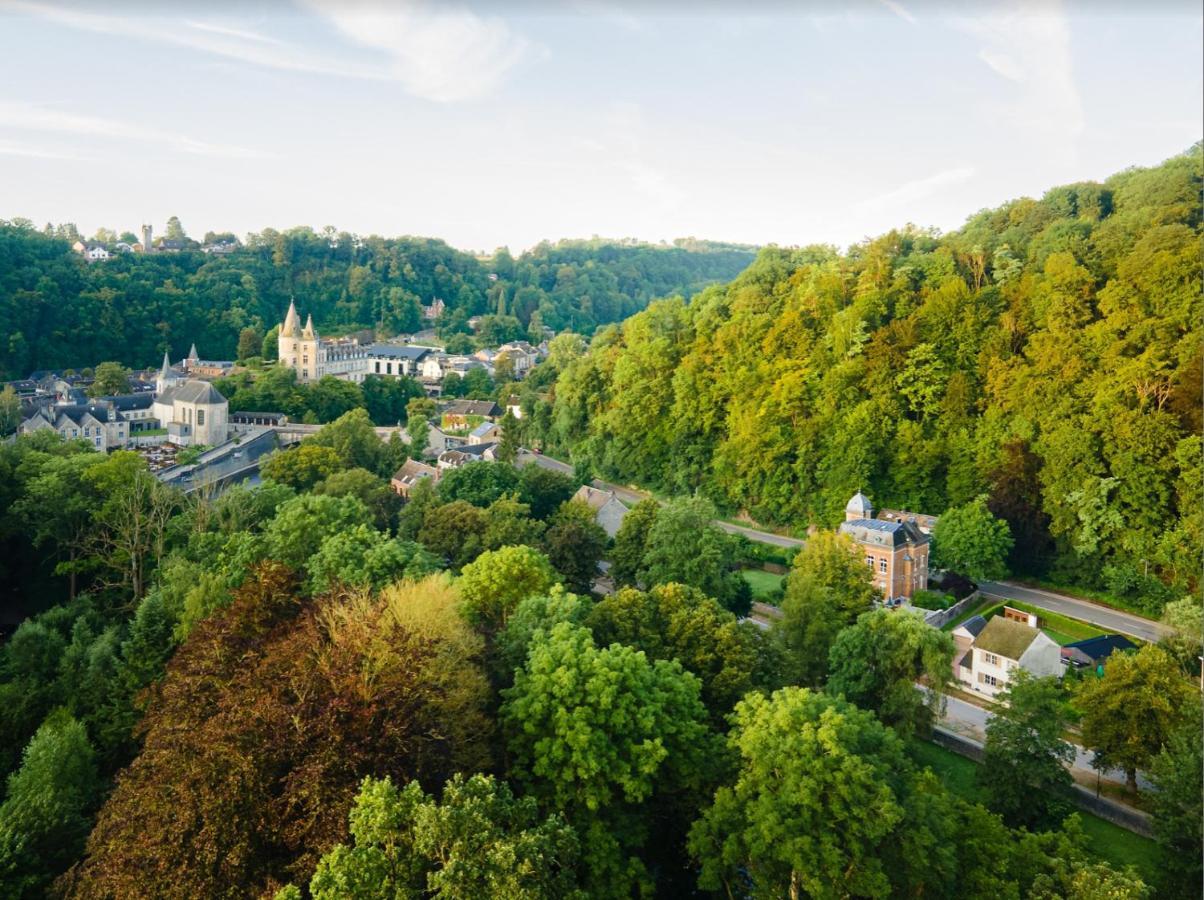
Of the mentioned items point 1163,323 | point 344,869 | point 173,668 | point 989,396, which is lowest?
point 173,668

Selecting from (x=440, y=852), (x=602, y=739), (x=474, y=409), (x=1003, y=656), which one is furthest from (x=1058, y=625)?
(x=474, y=409)

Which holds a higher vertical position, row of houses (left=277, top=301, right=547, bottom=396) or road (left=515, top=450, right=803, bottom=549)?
row of houses (left=277, top=301, right=547, bottom=396)

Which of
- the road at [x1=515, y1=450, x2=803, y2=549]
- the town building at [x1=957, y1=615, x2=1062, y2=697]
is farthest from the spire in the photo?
the town building at [x1=957, y1=615, x2=1062, y2=697]

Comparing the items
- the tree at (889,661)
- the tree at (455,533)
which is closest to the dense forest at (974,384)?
the tree at (889,661)

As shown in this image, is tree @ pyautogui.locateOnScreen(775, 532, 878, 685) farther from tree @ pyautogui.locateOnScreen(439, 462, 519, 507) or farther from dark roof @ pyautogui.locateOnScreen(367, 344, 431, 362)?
dark roof @ pyautogui.locateOnScreen(367, 344, 431, 362)

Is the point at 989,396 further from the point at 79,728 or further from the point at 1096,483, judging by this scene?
the point at 79,728

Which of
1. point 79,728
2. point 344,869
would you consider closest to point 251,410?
point 79,728
